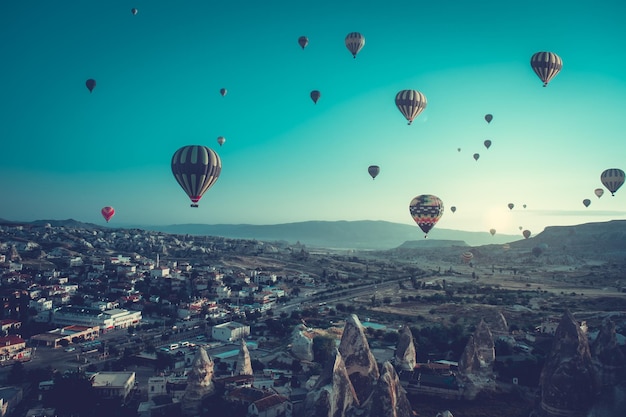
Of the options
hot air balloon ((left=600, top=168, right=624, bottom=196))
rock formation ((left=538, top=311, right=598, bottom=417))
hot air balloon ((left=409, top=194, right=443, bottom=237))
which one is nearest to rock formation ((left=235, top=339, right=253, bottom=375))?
→ rock formation ((left=538, top=311, right=598, bottom=417))

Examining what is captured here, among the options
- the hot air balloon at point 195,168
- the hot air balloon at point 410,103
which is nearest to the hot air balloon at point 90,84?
the hot air balloon at point 195,168

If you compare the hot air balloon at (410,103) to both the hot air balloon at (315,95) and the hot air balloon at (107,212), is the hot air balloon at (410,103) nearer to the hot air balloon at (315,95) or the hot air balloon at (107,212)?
the hot air balloon at (315,95)

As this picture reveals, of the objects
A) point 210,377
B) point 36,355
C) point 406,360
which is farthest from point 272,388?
point 36,355

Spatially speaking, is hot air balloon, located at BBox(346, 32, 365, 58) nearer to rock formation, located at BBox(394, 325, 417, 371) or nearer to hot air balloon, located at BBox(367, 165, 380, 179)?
hot air balloon, located at BBox(367, 165, 380, 179)

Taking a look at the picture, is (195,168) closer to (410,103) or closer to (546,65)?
(410,103)

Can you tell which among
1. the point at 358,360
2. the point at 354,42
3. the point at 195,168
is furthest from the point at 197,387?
the point at 354,42
